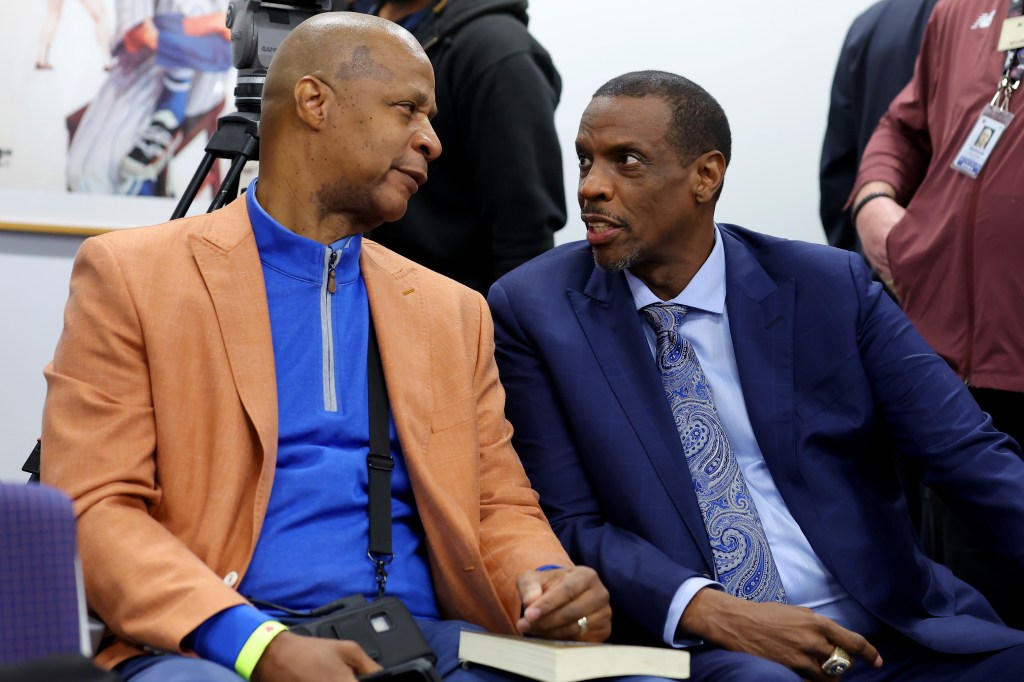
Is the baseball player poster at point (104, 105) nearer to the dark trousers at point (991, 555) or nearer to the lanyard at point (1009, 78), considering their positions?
the lanyard at point (1009, 78)

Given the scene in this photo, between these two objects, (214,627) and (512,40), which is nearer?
(214,627)

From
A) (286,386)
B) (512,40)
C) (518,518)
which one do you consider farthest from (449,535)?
(512,40)

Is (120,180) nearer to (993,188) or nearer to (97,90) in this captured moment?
(97,90)

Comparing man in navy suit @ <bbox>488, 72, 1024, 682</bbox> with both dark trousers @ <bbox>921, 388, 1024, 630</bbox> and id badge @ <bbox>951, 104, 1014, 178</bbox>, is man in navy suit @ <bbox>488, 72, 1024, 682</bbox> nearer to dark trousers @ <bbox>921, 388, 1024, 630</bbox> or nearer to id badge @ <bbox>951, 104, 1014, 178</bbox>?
dark trousers @ <bbox>921, 388, 1024, 630</bbox>

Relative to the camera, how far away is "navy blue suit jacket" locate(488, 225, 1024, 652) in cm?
224

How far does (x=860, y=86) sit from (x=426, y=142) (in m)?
2.03

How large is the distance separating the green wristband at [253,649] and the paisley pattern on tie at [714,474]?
86 cm

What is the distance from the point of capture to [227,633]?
5.67 feet

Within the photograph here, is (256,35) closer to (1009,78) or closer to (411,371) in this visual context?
(411,371)

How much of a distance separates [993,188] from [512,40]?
1.18 meters

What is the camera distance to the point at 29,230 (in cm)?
376

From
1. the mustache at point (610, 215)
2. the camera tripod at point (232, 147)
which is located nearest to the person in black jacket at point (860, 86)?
the mustache at point (610, 215)

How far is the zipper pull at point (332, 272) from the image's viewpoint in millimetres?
2162

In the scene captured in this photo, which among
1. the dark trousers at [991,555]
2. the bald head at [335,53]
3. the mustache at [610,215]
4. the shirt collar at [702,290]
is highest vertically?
the bald head at [335,53]
